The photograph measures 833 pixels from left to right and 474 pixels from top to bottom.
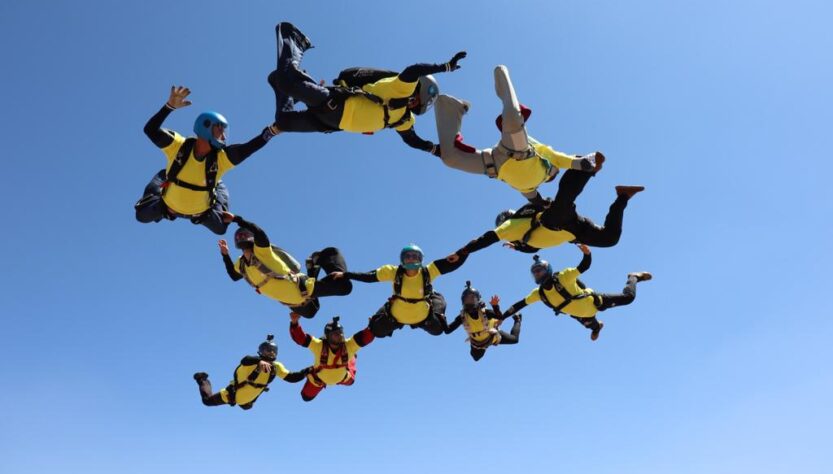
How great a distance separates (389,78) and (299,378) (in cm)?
896

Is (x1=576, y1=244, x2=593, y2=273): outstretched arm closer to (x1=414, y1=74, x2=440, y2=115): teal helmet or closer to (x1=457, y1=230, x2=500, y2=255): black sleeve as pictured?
(x1=457, y1=230, x2=500, y2=255): black sleeve

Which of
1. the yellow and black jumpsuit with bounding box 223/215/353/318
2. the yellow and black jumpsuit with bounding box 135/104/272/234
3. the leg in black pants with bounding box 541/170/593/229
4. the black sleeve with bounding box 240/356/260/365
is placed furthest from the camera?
the black sleeve with bounding box 240/356/260/365

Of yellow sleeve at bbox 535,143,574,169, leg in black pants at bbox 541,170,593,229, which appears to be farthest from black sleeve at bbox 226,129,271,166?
leg in black pants at bbox 541,170,593,229

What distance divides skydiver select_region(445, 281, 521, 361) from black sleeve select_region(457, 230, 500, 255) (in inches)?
110

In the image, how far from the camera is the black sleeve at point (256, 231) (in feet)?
38.9

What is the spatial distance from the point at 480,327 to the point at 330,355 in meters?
3.82

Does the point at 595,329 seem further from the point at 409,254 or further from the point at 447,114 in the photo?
the point at 447,114

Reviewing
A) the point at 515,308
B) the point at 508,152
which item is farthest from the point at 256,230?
the point at 515,308

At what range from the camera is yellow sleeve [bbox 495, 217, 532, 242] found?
12.9 metres

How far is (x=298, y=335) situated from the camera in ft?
48.5

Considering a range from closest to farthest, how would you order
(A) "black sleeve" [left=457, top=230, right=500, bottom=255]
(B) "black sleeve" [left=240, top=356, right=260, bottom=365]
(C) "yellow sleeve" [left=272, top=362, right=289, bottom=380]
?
(A) "black sleeve" [left=457, top=230, right=500, bottom=255], (B) "black sleeve" [left=240, top=356, right=260, bottom=365], (C) "yellow sleeve" [left=272, top=362, right=289, bottom=380]

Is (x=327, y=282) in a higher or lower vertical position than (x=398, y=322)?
higher

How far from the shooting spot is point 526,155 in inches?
421

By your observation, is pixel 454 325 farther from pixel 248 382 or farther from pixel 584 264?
pixel 248 382
